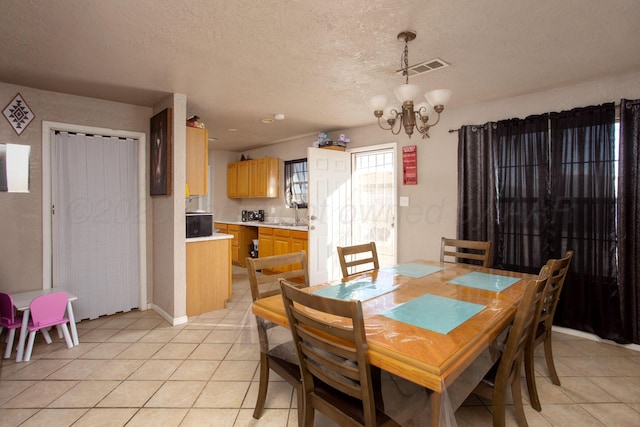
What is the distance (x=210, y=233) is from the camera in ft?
12.1

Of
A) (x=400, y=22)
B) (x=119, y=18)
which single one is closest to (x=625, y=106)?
(x=400, y=22)

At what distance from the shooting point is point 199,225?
3586mm

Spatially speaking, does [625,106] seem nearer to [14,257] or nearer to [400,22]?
[400,22]

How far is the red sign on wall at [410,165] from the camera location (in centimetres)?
399

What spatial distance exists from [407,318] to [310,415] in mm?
628

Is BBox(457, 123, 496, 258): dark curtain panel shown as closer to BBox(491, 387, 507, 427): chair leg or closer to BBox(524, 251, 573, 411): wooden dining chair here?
BBox(524, 251, 573, 411): wooden dining chair

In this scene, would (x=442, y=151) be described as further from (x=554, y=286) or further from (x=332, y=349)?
(x=332, y=349)

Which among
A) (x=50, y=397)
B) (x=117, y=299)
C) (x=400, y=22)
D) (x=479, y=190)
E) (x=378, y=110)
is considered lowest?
(x=50, y=397)

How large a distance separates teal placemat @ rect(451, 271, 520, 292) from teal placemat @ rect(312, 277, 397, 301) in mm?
513

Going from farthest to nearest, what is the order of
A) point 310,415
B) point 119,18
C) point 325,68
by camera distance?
point 325,68
point 119,18
point 310,415

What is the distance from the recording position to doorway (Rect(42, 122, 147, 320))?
3.08 metres

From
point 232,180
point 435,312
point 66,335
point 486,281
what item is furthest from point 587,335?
point 232,180

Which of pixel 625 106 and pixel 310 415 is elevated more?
pixel 625 106

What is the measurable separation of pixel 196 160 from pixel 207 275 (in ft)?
4.27
